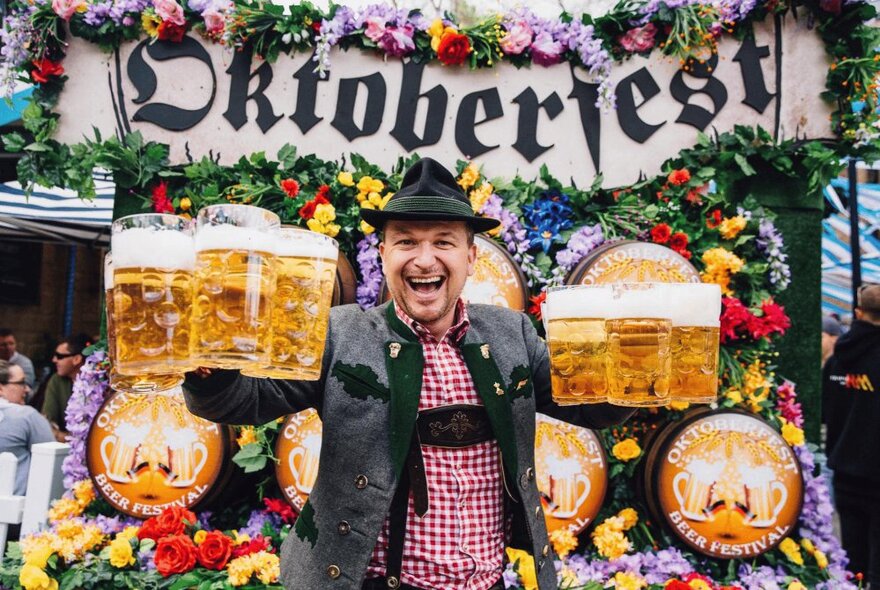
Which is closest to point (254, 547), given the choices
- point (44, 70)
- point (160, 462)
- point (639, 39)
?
point (160, 462)

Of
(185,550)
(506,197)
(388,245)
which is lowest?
(185,550)

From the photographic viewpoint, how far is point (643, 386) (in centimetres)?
154

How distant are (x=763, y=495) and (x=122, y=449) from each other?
2.97 metres

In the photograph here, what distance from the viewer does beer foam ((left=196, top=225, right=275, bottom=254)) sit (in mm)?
1214

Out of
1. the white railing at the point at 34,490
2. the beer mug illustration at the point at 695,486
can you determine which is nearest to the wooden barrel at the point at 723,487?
the beer mug illustration at the point at 695,486

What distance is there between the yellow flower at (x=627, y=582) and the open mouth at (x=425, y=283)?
5.86 ft

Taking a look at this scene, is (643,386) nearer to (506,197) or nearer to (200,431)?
(506,197)

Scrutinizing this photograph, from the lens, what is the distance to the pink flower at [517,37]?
3.45 meters

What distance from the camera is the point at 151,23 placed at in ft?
11.5

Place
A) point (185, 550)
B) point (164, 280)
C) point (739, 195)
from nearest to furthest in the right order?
point (164, 280), point (185, 550), point (739, 195)

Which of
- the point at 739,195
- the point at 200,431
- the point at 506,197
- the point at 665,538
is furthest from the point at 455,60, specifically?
the point at 665,538

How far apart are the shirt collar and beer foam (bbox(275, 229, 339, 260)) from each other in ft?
1.81

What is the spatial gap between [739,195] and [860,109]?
2.26 ft

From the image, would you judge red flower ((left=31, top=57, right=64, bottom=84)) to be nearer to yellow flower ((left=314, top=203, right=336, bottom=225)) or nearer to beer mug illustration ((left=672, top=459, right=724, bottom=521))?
yellow flower ((left=314, top=203, right=336, bottom=225))
